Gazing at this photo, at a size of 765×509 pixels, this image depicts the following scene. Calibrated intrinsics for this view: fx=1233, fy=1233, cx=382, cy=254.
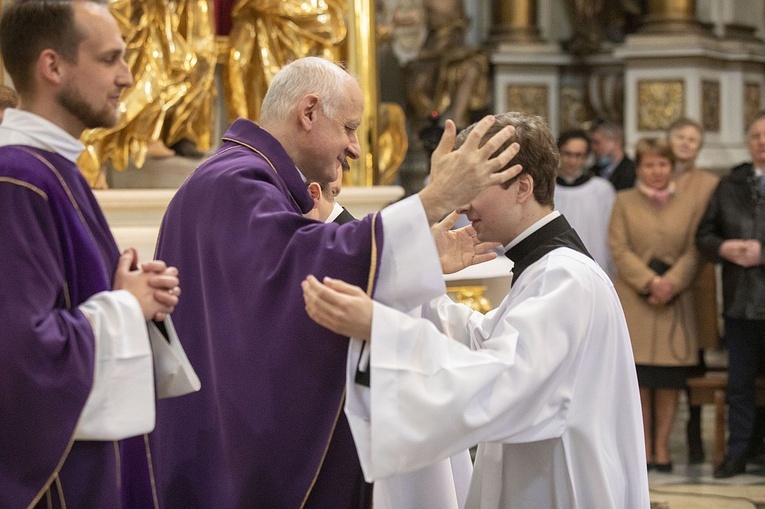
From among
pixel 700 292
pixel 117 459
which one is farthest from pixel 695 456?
pixel 117 459

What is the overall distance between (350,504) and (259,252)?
2.11ft

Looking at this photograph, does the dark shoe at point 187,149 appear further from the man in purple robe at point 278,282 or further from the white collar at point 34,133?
the white collar at point 34,133

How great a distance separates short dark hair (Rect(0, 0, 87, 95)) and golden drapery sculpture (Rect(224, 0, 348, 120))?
370 cm

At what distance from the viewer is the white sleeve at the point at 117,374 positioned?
233 centimetres

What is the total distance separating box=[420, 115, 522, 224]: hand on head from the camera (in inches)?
102

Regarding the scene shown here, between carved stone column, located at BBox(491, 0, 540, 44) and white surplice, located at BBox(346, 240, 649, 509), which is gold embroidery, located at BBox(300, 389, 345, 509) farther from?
carved stone column, located at BBox(491, 0, 540, 44)

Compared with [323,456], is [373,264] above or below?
above

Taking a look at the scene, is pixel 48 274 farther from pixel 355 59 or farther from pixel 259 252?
pixel 355 59

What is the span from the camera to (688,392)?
6762 mm

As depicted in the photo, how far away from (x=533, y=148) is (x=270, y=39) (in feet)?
11.4

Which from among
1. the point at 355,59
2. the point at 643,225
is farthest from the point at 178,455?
the point at 643,225

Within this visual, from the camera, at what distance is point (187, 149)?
6039 mm

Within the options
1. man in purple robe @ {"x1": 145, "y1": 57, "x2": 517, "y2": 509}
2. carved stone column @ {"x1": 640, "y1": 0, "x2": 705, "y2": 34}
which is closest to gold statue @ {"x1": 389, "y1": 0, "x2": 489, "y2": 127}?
carved stone column @ {"x1": 640, "y1": 0, "x2": 705, "y2": 34}

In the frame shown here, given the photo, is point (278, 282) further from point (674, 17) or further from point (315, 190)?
point (674, 17)
